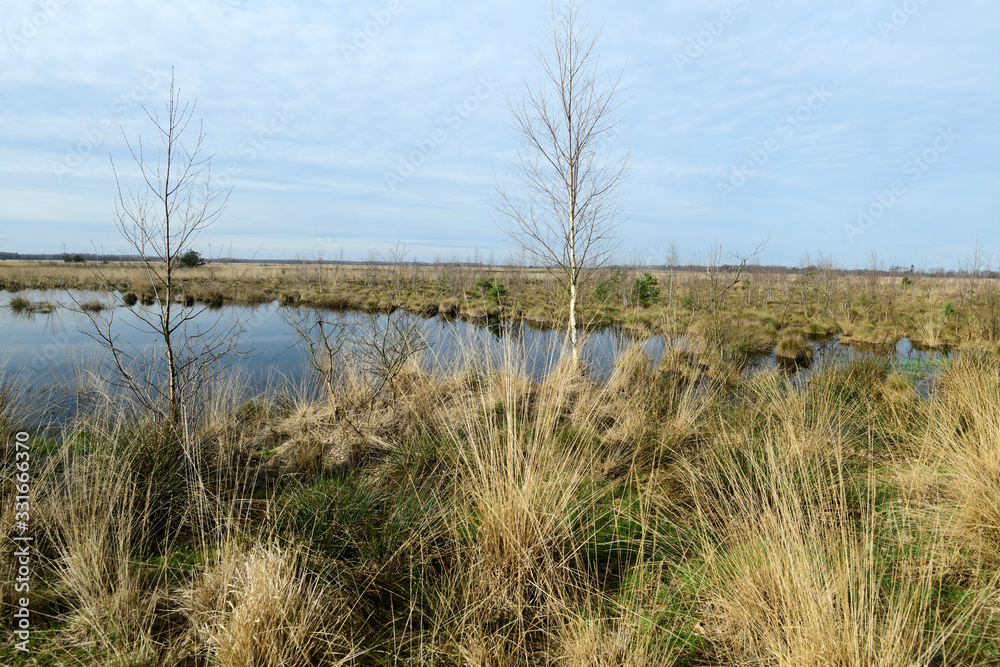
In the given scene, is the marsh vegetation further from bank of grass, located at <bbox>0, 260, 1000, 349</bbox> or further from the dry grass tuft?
bank of grass, located at <bbox>0, 260, 1000, 349</bbox>

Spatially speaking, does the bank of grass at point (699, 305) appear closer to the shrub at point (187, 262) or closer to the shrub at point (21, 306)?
the shrub at point (187, 262)

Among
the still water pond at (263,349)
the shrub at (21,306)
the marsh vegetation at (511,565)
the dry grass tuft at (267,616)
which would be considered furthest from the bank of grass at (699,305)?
the dry grass tuft at (267,616)

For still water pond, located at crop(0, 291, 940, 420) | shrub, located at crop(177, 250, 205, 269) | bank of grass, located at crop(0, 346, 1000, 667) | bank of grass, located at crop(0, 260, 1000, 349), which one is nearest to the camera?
bank of grass, located at crop(0, 346, 1000, 667)

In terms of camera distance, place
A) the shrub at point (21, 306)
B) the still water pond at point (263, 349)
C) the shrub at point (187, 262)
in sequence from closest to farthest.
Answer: the shrub at point (187, 262), the still water pond at point (263, 349), the shrub at point (21, 306)

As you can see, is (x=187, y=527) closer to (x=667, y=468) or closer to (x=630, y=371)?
(x=667, y=468)

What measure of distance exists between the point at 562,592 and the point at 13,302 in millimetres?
27994

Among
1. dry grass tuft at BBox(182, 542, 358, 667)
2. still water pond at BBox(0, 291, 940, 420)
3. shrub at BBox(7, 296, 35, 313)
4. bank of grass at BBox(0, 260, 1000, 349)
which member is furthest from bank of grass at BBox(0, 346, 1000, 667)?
shrub at BBox(7, 296, 35, 313)

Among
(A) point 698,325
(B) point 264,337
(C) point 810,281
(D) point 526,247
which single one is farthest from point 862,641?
(C) point 810,281

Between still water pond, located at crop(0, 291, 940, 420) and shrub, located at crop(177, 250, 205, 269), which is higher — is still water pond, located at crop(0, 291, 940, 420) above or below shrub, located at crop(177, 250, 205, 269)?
below

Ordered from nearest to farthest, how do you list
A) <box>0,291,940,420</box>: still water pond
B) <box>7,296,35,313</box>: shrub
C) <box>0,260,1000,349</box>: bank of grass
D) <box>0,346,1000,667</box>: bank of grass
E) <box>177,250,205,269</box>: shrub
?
1. <box>0,346,1000,667</box>: bank of grass
2. <box>177,250,205,269</box>: shrub
3. <box>0,291,940,420</box>: still water pond
4. <box>0,260,1000,349</box>: bank of grass
5. <box>7,296,35,313</box>: shrub

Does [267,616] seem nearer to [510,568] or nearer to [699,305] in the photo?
[510,568]

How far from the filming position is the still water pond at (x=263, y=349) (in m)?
6.83

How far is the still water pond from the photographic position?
269 inches

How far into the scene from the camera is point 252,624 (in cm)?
207
